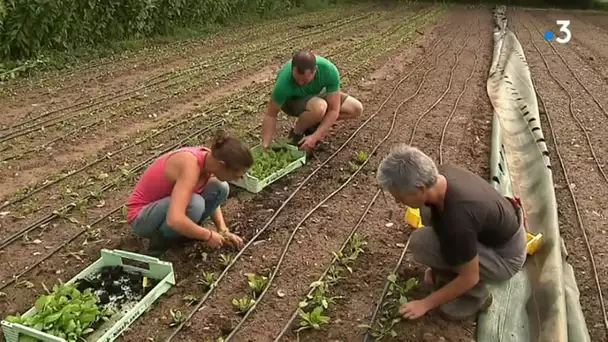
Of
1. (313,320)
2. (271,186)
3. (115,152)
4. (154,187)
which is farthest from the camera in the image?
(115,152)

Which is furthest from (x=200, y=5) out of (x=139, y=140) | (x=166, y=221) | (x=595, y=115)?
(x=166, y=221)

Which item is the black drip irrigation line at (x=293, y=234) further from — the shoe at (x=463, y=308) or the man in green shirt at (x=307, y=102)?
the shoe at (x=463, y=308)

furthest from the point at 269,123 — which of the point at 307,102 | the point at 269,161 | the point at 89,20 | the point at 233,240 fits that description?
the point at 89,20

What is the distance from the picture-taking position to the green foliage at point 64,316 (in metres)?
2.79

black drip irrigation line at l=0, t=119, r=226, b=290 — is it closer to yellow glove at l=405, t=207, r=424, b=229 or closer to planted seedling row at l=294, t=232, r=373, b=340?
planted seedling row at l=294, t=232, r=373, b=340

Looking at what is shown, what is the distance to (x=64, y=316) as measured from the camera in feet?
9.24

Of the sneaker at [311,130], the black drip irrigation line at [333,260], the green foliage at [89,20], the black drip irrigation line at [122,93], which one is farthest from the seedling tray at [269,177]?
the green foliage at [89,20]

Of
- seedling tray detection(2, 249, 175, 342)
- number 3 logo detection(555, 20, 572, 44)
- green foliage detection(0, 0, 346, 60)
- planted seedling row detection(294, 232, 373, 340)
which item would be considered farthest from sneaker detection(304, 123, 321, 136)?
number 3 logo detection(555, 20, 572, 44)

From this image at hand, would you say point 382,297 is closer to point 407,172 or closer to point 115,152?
point 407,172

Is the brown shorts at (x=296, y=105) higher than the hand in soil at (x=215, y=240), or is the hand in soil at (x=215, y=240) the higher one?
the brown shorts at (x=296, y=105)

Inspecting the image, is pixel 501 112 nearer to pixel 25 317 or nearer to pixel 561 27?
pixel 25 317

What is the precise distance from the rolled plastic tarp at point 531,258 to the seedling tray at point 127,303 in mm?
1759

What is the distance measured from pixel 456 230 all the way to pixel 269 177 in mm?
2178

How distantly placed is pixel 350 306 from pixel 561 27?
14.2 meters
